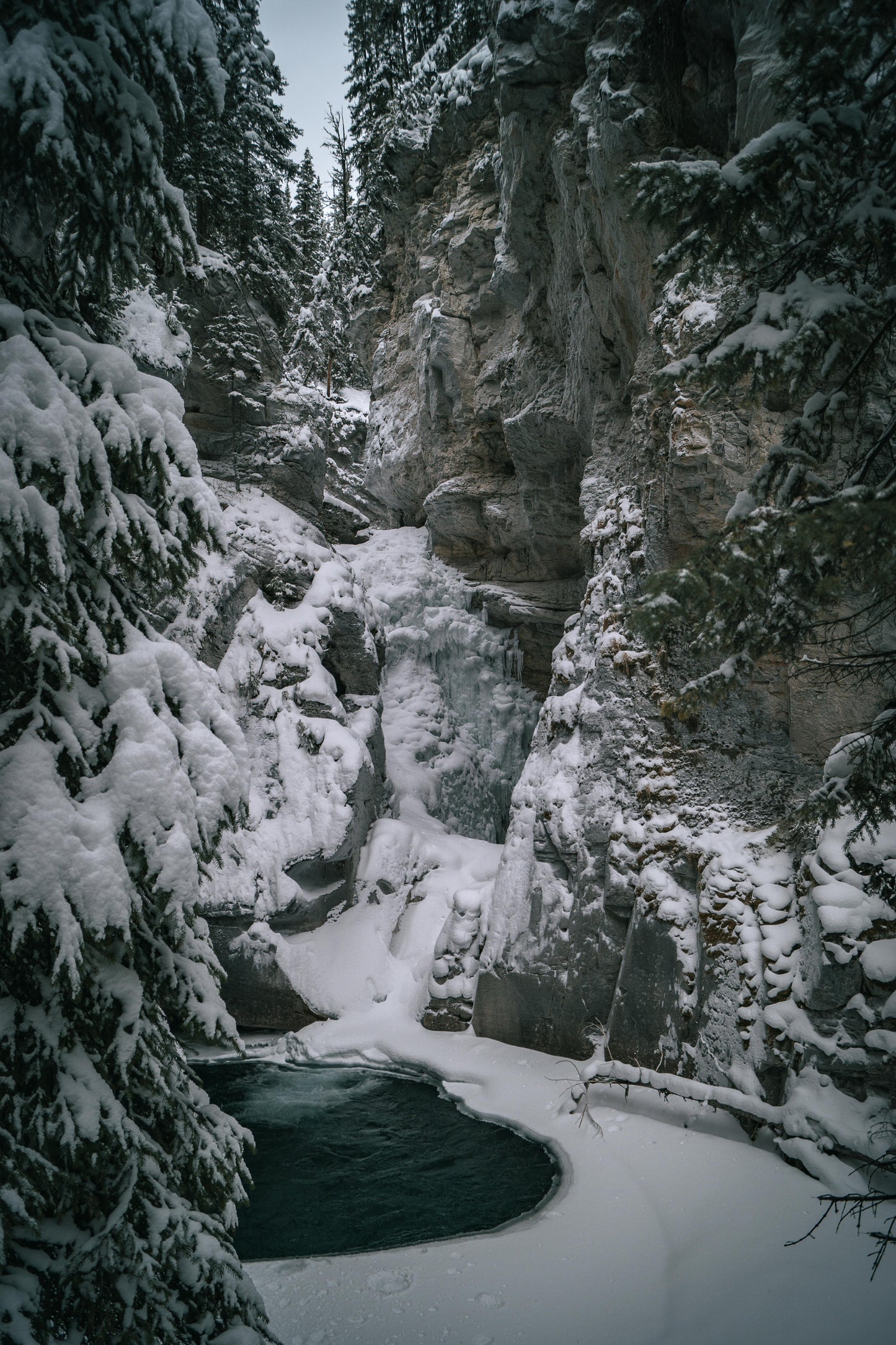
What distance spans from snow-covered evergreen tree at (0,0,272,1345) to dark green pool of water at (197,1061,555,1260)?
2703 mm

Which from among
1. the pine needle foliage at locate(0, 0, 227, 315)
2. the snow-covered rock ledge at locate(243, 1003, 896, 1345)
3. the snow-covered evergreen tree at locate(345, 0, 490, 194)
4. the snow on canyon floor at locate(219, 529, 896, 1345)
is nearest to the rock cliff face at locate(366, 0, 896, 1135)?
the snow on canyon floor at locate(219, 529, 896, 1345)

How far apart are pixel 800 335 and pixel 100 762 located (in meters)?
3.56

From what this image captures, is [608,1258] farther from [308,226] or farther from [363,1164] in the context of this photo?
[308,226]

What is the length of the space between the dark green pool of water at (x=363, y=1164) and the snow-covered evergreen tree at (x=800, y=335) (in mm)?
4697

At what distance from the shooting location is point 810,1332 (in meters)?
3.81

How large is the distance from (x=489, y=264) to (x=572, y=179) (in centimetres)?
438

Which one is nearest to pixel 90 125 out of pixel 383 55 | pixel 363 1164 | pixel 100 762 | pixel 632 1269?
pixel 100 762

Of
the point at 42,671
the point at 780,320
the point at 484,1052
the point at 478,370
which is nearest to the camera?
the point at 42,671

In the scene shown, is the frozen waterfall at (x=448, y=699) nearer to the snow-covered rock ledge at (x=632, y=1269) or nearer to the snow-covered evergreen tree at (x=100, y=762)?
the snow-covered rock ledge at (x=632, y=1269)

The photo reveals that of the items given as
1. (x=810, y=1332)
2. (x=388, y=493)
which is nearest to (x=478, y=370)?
(x=388, y=493)

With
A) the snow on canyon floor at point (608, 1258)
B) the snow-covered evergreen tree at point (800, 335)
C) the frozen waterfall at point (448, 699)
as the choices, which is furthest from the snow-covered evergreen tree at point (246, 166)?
the snow on canyon floor at point (608, 1258)

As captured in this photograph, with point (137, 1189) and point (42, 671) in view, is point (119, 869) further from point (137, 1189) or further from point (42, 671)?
point (137, 1189)

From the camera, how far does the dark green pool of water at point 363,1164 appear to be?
18.7 feet

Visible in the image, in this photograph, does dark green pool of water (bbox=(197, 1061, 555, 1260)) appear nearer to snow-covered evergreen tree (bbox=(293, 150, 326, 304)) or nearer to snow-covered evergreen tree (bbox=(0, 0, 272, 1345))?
snow-covered evergreen tree (bbox=(0, 0, 272, 1345))
